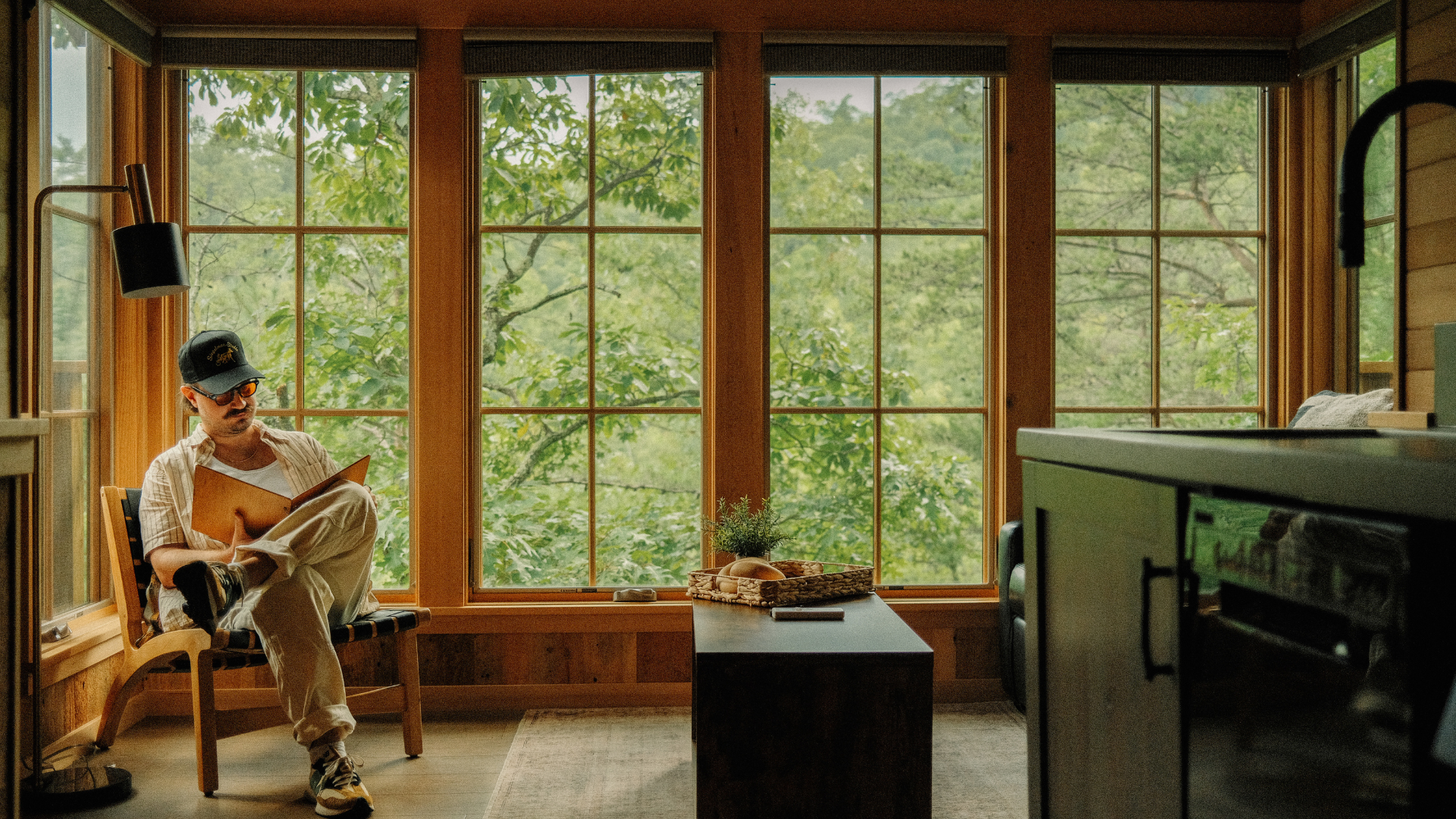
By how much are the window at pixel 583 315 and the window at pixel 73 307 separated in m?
1.28

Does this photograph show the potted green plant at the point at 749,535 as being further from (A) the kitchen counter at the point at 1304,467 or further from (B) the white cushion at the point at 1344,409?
(A) the kitchen counter at the point at 1304,467

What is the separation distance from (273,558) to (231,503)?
0.28 metres

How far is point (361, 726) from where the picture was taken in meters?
3.52

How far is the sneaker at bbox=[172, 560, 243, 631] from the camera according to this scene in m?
2.71

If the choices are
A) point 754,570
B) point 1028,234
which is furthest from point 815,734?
point 1028,234

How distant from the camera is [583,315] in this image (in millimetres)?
3775

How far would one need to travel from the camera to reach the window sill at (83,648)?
2.99 metres

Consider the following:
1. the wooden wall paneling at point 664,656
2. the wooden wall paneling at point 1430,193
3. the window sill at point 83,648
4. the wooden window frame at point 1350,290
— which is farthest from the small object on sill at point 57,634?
the wooden wall paneling at point 1430,193

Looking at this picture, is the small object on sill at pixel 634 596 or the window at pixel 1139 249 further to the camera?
the window at pixel 1139 249

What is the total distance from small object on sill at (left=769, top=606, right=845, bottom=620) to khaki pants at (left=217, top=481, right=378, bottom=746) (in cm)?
120

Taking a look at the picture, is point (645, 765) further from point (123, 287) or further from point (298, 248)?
point (298, 248)

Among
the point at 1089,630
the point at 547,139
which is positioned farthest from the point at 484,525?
the point at 1089,630

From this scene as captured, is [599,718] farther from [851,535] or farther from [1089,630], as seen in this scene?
[1089,630]

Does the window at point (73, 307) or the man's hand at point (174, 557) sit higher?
the window at point (73, 307)
